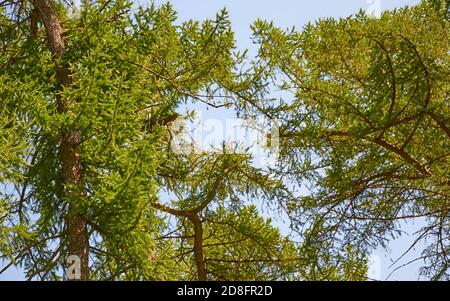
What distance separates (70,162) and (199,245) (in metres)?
2.71

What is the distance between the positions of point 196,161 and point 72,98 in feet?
10.7

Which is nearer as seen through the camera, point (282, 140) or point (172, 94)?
point (172, 94)

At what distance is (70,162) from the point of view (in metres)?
8.09

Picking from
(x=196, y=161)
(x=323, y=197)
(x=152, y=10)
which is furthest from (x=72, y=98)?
(x=323, y=197)

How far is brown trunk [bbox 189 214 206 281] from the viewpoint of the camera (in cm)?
990

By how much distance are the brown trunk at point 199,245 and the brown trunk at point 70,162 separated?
2307 mm

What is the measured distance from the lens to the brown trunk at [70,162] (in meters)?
7.68

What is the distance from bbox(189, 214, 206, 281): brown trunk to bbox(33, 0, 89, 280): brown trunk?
231 centimetres

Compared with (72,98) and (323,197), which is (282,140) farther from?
(72,98)

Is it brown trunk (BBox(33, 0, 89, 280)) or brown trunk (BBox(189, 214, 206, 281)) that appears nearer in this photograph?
brown trunk (BBox(33, 0, 89, 280))

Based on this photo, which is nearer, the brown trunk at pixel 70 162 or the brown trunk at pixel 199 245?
the brown trunk at pixel 70 162

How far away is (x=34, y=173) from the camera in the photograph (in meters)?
8.27
